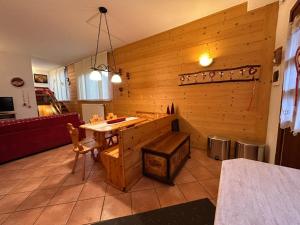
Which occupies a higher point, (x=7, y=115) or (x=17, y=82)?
(x=17, y=82)

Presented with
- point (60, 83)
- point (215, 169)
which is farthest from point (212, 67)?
point (60, 83)

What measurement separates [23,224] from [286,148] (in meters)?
3.08

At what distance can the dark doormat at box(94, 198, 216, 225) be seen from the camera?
1461 millimetres

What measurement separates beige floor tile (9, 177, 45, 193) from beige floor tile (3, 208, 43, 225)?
0.46 meters

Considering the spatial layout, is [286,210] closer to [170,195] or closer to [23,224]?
[170,195]

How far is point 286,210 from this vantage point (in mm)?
552

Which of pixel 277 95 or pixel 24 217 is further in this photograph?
pixel 277 95

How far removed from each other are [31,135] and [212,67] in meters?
4.02

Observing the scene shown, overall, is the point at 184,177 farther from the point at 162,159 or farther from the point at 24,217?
the point at 24,217

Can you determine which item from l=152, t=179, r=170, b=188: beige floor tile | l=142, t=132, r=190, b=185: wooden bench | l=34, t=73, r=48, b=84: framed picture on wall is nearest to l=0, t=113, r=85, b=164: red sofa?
l=142, t=132, r=190, b=185: wooden bench

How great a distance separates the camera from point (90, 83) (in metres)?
5.46

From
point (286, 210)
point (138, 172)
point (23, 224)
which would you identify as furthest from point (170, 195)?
point (23, 224)

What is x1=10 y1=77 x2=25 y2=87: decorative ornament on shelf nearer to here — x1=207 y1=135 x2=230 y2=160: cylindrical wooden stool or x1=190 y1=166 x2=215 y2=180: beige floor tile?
x1=190 y1=166 x2=215 y2=180: beige floor tile

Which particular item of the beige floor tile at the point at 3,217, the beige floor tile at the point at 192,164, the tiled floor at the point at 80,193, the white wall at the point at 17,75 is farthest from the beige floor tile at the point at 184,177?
the white wall at the point at 17,75
